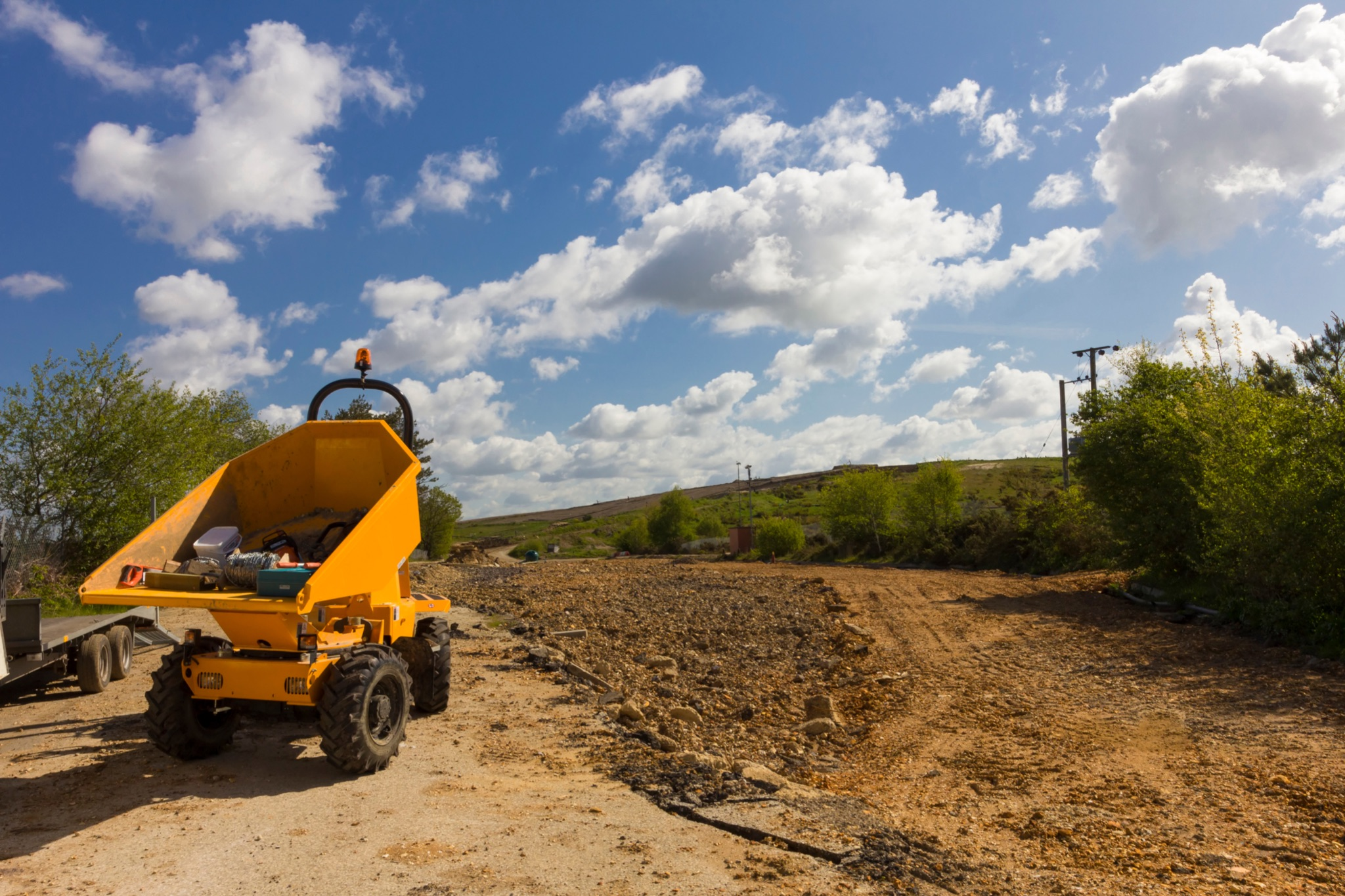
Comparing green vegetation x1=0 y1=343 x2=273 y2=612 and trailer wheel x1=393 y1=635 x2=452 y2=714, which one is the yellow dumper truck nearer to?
trailer wheel x1=393 y1=635 x2=452 y2=714

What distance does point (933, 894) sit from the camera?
4574 mm

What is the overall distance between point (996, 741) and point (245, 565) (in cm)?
767

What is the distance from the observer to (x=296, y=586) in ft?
19.7

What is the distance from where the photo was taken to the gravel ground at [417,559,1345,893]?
210 inches

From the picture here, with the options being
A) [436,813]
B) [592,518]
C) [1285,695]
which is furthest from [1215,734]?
[592,518]

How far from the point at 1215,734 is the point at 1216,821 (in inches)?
110

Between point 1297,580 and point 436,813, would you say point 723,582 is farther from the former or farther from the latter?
point 436,813

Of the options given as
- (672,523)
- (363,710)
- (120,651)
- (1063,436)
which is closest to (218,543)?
(363,710)

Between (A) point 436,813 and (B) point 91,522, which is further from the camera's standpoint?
(B) point 91,522

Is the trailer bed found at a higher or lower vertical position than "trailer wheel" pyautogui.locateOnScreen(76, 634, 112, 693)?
higher

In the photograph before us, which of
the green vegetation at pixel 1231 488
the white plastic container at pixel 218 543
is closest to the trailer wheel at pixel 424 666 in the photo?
the white plastic container at pixel 218 543

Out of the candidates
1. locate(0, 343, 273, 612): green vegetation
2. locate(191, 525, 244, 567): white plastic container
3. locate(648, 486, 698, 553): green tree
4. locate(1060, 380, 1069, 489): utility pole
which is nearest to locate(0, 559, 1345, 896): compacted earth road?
locate(191, 525, 244, 567): white plastic container

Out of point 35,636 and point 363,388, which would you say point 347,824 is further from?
point 35,636

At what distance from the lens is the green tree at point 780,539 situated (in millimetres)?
55562
